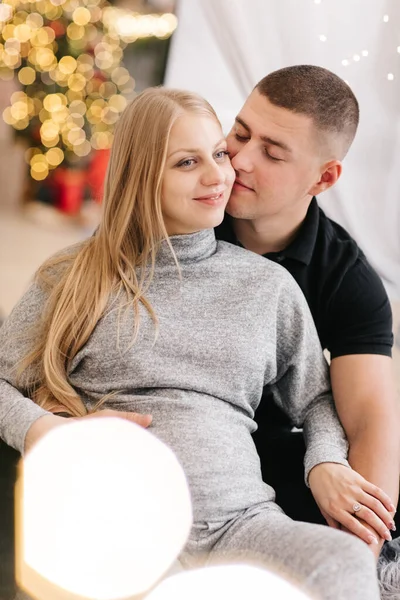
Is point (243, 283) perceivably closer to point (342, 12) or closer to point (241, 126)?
point (241, 126)

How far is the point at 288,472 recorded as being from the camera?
1.49 metres

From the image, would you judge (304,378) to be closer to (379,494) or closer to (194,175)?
(379,494)

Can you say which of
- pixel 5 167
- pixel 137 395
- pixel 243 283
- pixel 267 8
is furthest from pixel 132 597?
pixel 5 167

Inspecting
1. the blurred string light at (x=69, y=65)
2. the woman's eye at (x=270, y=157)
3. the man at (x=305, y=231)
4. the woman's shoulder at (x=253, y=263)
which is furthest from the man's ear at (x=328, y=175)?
the blurred string light at (x=69, y=65)

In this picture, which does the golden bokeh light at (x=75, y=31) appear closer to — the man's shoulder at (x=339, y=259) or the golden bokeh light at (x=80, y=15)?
the golden bokeh light at (x=80, y=15)

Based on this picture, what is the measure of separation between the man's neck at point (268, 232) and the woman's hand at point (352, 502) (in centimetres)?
53

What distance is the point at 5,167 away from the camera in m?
Answer: 4.44

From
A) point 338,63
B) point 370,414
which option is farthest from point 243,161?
point 338,63

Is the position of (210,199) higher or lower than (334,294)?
higher

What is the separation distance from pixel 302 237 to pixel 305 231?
0.07 feet

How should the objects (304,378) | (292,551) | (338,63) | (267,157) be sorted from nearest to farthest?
(292,551) < (304,378) < (267,157) < (338,63)

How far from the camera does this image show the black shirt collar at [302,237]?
1.57 meters

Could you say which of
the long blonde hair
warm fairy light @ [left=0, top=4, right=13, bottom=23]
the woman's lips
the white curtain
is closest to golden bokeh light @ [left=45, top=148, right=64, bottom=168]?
warm fairy light @ [left=0, top=4, right=13, bottom=23]

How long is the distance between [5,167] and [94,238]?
125 inches
